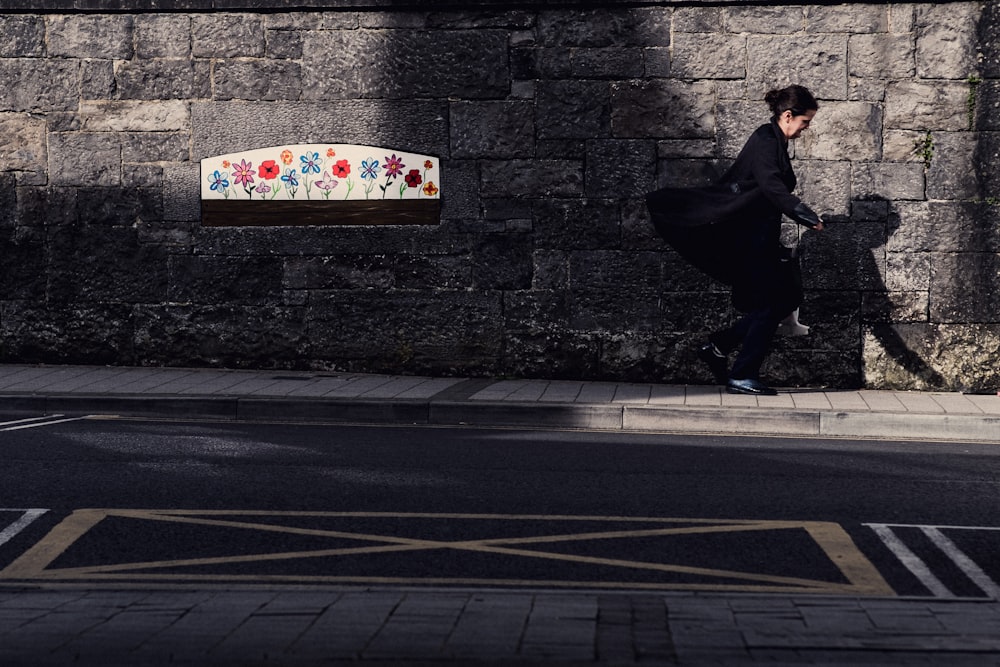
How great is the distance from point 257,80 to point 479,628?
8.62 m

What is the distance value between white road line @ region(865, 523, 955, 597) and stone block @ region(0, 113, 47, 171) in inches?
338

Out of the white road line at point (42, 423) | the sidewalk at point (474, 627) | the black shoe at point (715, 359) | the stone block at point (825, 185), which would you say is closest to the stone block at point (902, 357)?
the stone block at point (825, 185)

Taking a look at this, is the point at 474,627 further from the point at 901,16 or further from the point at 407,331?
the point at 901,16

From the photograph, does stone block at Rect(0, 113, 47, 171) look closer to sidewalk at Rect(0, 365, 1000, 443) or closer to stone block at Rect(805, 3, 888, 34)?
sidewalk at Rect(0, 365, 1000, 443)

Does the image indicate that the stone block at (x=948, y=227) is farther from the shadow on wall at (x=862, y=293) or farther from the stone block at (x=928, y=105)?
the stone block at (x=928, y=105)

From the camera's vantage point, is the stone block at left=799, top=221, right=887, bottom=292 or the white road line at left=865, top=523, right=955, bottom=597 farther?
the stone block at left=799, top=221, right=887, bottom=292

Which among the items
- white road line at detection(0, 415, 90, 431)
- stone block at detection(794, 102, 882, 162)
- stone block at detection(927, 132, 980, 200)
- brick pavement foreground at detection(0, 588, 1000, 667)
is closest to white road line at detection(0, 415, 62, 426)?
white road line at detection(0, 415, 90, 431)

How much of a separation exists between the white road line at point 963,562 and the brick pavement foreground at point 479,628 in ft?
1.31

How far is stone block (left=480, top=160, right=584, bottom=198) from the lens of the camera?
1179 centimetres

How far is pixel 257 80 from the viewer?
12055 mm

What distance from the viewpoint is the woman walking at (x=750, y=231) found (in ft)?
34.8

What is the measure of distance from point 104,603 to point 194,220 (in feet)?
26.1

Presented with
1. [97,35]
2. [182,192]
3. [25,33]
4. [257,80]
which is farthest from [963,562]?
[25,33]

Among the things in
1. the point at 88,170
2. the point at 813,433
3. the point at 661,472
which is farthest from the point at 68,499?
the point at 88,170
